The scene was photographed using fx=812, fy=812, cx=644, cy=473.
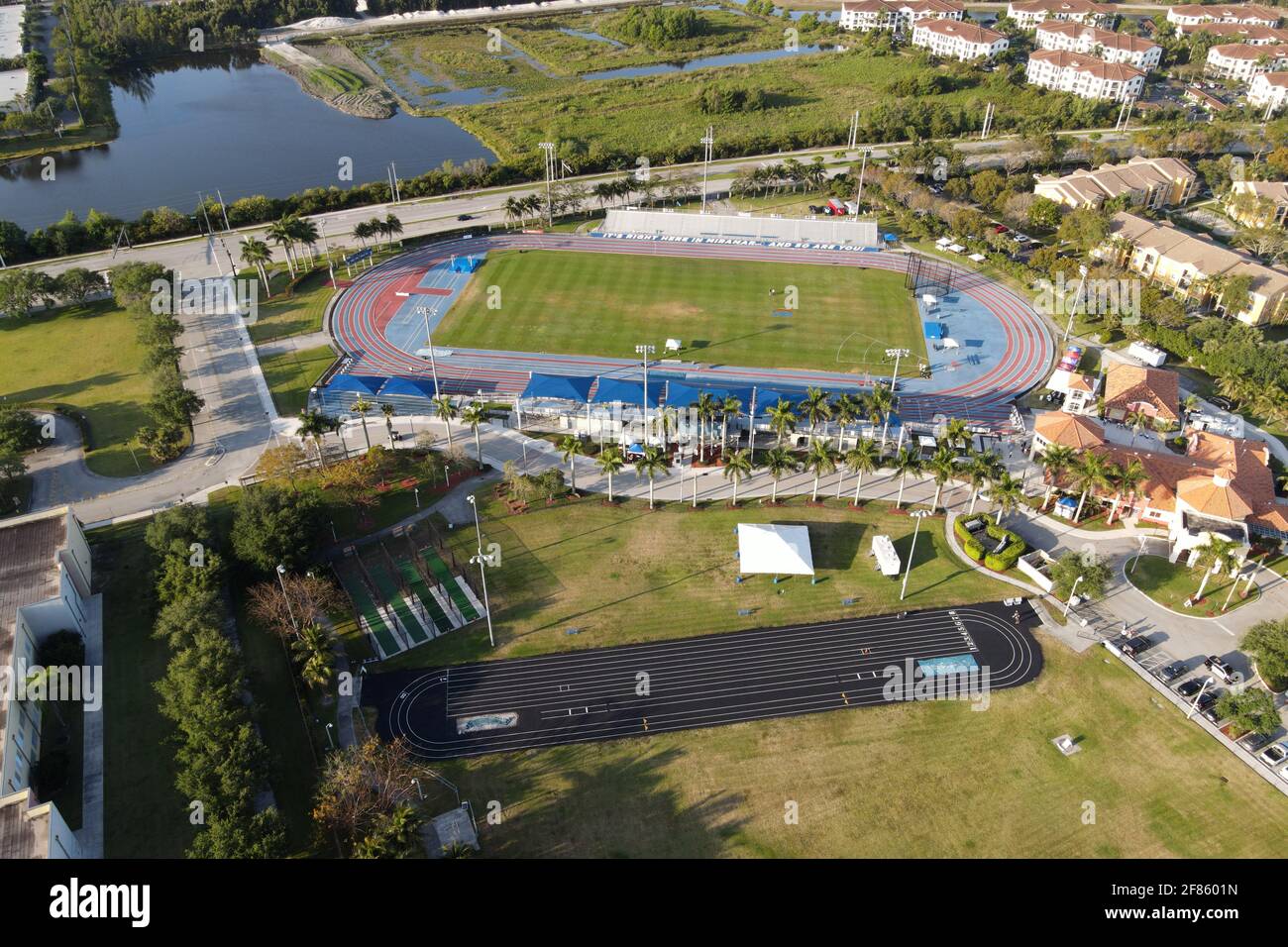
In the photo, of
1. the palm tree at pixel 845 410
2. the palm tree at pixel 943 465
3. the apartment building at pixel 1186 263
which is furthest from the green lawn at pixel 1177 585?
the apartment building at pixel 1186 263

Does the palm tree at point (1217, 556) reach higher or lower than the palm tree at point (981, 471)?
lower

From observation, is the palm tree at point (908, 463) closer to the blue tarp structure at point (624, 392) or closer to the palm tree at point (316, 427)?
the blue tarp structure at point (624, 392)

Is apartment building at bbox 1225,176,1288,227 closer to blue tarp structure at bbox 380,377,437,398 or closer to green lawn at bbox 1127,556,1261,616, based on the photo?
green lawn at bbox 1127,556,1261,616

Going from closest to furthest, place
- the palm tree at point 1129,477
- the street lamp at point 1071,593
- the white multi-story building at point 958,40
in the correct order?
the street lamp at point 1071,593, the palm tree at point 1129,477, the white multi-story building at point 958,40

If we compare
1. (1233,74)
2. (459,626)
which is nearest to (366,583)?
(459,626)

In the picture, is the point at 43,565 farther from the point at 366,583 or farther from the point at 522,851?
the point at 522,851

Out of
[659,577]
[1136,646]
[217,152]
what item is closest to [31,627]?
[659,577]
